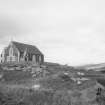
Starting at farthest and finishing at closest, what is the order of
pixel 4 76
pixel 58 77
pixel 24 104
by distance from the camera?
pixel 4 76
pixel 58 77
pixel 24 104

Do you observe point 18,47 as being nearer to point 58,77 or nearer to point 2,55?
point 2,55

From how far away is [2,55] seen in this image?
49812 mm

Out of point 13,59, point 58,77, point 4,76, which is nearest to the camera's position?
point 58,77

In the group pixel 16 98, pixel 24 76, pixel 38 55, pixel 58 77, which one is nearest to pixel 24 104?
pixel 16 98

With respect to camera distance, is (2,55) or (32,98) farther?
(2,55)

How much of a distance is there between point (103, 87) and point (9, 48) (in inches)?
1660

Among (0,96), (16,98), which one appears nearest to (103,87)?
(16,98)

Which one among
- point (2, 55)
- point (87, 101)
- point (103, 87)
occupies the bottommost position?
point (87, 101)

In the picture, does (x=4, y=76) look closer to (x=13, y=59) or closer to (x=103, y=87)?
(x=103, y=87)

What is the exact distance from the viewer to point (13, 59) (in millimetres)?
46906

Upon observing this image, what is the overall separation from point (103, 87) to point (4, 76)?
56.9 ft

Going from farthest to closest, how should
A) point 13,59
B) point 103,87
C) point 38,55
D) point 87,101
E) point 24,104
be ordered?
1. point 38,55
2. point 13,59
3. point 87,101
4. point 103,87
5. point 24,104

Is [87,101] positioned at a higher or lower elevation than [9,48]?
lower

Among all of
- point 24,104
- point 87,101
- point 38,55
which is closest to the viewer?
point 24,104
